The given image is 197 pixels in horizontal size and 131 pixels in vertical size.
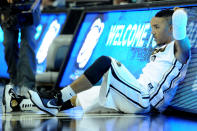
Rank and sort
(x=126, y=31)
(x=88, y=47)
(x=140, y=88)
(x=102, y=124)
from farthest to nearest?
(x=88, y=47), (x=126, y=31), (x=140, y=88), (x=102, y=124)

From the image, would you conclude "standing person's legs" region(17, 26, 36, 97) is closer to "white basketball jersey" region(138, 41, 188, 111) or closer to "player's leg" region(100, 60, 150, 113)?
"player's leg" region(100, 60, 150, 113)

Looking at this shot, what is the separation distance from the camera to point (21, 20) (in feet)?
20.5

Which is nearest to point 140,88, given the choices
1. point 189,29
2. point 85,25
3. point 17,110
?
point 189,29

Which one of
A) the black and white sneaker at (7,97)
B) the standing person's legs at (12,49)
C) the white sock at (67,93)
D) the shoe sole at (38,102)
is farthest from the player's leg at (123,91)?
the standing person's legs at (12,49)

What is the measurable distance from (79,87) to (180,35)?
1.01 metres

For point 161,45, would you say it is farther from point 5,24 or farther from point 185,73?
point 5,24

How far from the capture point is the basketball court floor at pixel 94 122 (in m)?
3.90

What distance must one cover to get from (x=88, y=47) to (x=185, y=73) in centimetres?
235

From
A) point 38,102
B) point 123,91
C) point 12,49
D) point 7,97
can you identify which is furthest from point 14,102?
point 12,49

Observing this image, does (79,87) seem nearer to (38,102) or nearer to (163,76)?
(38,102)

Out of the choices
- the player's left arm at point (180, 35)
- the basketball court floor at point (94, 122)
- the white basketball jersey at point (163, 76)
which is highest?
the player's left arm at point (180, 35)

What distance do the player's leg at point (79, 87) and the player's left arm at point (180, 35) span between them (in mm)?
641

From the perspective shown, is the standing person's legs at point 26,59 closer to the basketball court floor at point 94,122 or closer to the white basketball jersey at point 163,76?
the basketball court floor at point 94,122

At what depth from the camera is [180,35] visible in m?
4.45
